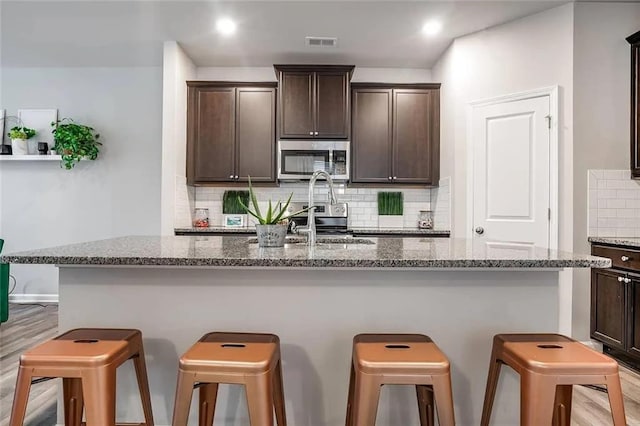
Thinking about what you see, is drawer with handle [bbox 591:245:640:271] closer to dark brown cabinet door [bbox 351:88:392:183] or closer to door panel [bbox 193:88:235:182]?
dark brown cabinet door [bbox 351:88:392:183]

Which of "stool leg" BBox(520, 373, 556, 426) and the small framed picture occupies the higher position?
the small framed picture

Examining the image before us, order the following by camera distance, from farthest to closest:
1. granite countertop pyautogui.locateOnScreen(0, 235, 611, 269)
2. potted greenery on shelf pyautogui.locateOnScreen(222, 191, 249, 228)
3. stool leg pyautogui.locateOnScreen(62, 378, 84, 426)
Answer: potted greenery on shelf pyautogui.locateOnScreen(222, 191, 249, 228) < stool leg pyautogui.locateOnScreen(62, 378, 84, 426) < granite countertop pyautogui.locateOnScreen(0, 235, 611, 269)

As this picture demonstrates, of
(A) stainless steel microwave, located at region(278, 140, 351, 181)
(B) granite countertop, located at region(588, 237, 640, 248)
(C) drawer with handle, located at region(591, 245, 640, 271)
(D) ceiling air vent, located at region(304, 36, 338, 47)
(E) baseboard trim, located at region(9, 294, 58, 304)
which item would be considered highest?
(D) ceiling air vent, located at region(304, 36, 338, 47)

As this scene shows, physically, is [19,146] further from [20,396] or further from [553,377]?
[553,377]

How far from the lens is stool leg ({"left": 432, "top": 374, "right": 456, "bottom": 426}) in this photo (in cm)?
134

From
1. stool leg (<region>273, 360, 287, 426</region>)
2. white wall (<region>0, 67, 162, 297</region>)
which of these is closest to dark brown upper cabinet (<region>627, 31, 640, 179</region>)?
stool leg (<region>273, 360, 287, 426</region>)

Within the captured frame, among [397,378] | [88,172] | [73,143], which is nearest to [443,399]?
[397,378]

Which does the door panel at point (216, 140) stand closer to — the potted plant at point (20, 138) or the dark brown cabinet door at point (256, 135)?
the dark brown cabinet door at point (256, 135)

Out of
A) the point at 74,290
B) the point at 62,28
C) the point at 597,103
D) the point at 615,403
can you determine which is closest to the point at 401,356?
the point at 615,403

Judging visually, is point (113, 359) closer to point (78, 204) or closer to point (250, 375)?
point (250, 375)

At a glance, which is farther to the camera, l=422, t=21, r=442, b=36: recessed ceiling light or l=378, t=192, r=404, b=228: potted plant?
l=378, t=192, r=404, b=228: potted plant

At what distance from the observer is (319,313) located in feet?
5.99

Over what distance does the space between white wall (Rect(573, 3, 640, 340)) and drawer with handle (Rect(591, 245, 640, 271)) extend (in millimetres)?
152

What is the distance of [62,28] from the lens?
375 cm
